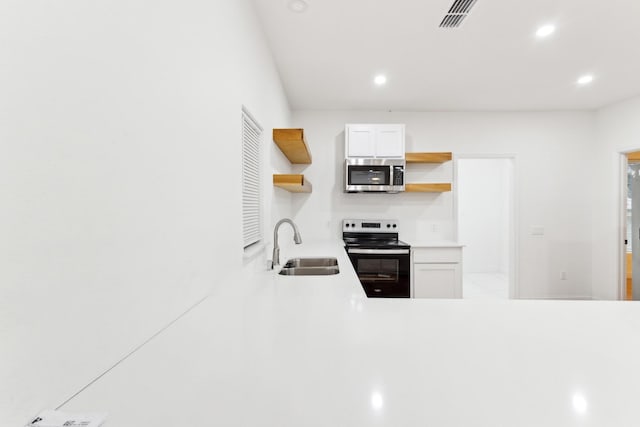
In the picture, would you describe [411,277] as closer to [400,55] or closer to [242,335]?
[400,55]

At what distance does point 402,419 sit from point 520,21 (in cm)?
273

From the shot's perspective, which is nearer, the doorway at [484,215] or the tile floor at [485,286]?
the tile floor at [485,286]

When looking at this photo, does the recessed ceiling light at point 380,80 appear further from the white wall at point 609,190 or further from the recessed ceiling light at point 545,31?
the white wall at point 609,190

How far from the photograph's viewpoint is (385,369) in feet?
2.22

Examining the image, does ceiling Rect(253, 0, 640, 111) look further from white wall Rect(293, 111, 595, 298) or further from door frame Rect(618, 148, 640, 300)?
door frame Rect(618, 148, 640, 300)

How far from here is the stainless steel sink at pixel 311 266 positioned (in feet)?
7.58

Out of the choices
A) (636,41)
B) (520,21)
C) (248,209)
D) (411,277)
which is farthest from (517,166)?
(248,209)

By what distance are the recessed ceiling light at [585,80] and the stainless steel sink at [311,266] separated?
3244mm

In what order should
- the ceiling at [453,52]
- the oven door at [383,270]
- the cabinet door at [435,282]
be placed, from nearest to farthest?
the ceiling at [453,52] < the oven door at [383,270] < the cabinet door at [435,282]

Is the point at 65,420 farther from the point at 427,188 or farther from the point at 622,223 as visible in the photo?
the point at 622,223

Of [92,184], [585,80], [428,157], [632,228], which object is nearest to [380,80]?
[428,157]

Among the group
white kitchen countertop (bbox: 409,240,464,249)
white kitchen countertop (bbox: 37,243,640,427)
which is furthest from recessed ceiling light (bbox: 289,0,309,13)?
white kitchen countertop (bbox: 409,240,464,249)

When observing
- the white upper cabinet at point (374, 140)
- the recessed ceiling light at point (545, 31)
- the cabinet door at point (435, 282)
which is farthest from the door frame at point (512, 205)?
the recessed ceiling light at point (545, 31)

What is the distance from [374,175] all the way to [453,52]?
1590 mm
